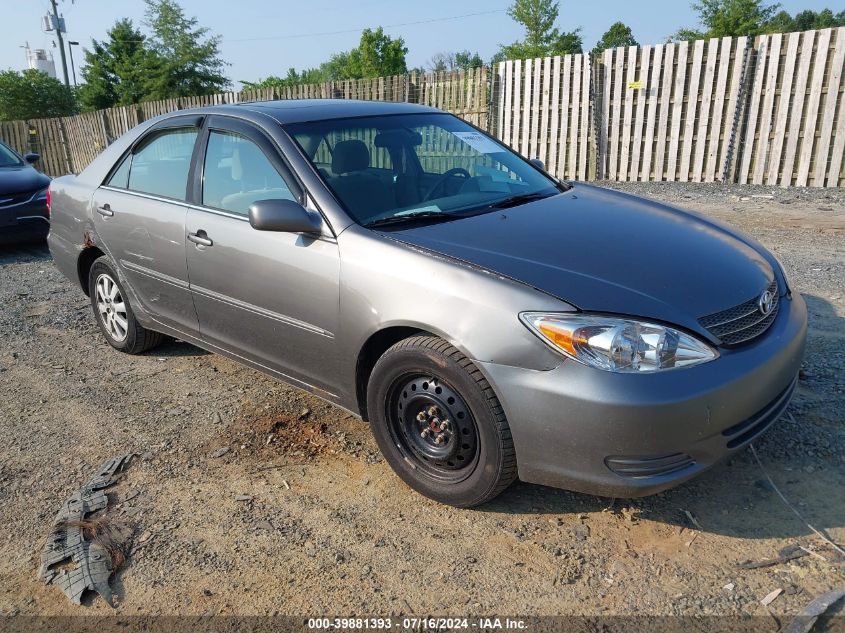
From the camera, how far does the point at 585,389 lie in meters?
2.41

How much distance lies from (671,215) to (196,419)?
2.96m

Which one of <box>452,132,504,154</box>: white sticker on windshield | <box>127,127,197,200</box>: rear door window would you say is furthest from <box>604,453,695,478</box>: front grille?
<box>127,127,197,200</box>: rear door window

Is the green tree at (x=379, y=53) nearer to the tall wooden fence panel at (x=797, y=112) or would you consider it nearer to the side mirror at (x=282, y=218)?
the tall wooden fence panel at (x=797, y=112)

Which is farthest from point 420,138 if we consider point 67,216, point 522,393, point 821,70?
point 821,70

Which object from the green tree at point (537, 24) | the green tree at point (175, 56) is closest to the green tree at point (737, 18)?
the green tree at point (537, 24)

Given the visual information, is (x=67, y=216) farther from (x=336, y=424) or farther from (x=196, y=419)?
(x=336, y=424)

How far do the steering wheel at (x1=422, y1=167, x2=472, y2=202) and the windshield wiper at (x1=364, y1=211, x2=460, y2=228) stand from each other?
206mm

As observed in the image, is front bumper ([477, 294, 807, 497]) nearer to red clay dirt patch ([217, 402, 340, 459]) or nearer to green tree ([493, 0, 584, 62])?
red clay dirt patch ([217, 402, 340, 459])

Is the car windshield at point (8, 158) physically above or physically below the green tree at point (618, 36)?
below

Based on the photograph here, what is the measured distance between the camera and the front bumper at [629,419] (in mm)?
2387

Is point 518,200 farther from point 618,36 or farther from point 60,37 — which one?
point 618,36

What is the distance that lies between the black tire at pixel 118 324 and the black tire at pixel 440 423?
8.17 ft

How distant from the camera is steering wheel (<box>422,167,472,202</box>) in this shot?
3560mm

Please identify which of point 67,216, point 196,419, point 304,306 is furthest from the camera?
point 67,216
